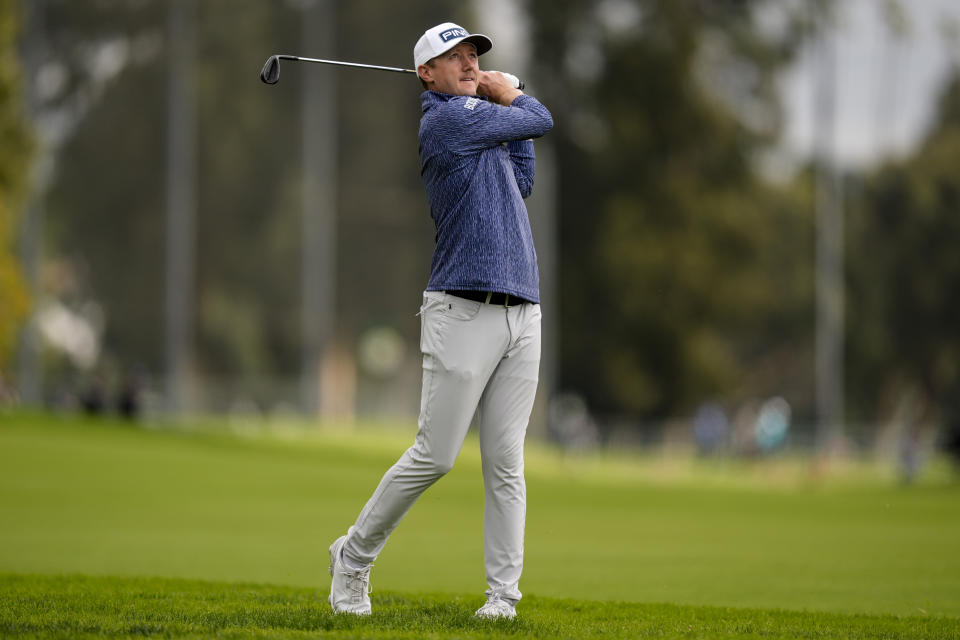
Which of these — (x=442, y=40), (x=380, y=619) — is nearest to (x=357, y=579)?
(x=380, y=619)

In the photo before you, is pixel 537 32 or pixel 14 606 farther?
pixel 537 32

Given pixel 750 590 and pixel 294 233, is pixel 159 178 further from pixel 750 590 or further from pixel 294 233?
pixel 750 590

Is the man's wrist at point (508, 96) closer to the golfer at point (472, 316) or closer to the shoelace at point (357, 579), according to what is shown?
the golfer at point (472, 316)

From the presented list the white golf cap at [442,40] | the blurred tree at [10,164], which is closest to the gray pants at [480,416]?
the white golf cap at [442,40]

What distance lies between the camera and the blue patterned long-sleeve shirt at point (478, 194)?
5.83 meters

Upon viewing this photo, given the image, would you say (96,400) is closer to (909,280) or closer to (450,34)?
(909,280)

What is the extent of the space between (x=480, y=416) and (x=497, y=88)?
4.60ft

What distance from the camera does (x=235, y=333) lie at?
41250 millimetres

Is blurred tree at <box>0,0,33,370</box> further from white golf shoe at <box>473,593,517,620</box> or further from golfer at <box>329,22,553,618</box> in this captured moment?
white golf shoe at <box>473,593,517,620</box>

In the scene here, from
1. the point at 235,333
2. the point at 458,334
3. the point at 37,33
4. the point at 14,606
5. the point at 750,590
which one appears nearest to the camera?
the point at 458,334

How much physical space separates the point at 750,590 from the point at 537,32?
130 feet

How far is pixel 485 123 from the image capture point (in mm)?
5848

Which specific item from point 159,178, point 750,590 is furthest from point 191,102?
point 750,590

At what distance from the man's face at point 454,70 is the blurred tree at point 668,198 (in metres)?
38.0
